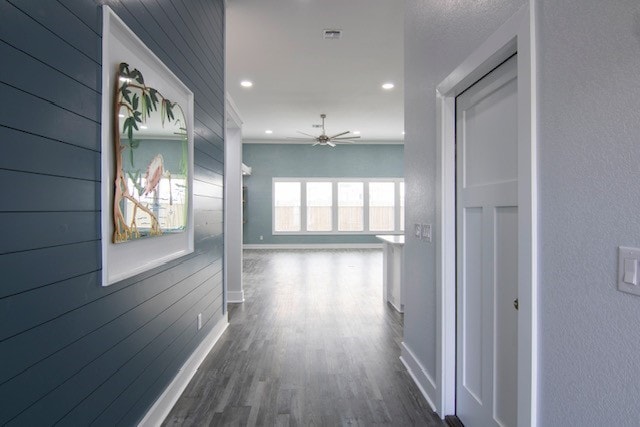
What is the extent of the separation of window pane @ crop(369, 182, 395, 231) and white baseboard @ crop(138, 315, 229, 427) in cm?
860

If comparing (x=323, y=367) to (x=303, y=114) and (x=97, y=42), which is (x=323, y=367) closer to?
(x=97, y=42)

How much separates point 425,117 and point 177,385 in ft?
7.57

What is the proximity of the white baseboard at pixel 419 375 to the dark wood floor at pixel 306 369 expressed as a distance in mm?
47

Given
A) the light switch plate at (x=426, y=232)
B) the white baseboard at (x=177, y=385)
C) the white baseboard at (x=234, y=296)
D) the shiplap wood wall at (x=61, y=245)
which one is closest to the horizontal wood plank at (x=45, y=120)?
the shiplap wood wall at (x=61, y=245)

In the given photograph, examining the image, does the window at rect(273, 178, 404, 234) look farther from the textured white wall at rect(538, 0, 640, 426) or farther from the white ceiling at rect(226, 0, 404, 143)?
the textured white wall at rect(538, 0, 640, 426)

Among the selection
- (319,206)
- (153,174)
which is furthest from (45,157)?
(319,206)

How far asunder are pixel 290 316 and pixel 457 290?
97.7 inches

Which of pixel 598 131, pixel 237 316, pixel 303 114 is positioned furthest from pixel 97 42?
pixel 303 114

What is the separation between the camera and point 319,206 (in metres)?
11.5

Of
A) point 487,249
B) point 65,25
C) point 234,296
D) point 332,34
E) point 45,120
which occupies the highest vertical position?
point 332,34

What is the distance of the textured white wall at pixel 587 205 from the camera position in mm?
928

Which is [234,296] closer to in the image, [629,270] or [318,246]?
[629,270]

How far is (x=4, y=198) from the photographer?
1004 millimetres

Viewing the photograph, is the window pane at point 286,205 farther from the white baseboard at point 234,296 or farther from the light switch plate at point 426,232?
the light switch plate at point 426,232
